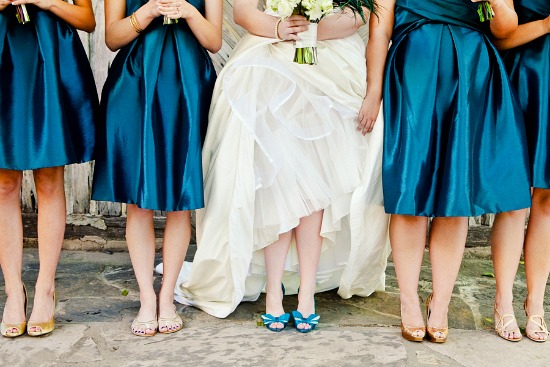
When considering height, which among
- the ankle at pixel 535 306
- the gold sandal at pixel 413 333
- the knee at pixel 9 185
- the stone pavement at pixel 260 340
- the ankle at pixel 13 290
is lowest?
the stone pavement at pixel 260 340

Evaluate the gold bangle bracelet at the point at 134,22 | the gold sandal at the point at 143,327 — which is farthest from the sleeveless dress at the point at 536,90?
the gold sandal at the point at 143,327

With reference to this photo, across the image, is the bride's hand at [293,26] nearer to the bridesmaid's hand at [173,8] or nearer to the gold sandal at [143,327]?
the bridesmaid's hand at [173,8]

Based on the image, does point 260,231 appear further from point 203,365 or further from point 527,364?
point 527,364

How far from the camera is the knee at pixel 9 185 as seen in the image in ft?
11.3

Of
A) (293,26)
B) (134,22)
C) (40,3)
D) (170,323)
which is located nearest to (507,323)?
(170,323)

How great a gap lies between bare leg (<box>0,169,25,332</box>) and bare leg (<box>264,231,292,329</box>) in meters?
1.23

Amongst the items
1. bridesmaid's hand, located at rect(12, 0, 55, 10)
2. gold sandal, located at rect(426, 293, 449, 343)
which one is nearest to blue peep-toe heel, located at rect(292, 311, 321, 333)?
gold sandal, located at rect(426, 293, 449, 343)

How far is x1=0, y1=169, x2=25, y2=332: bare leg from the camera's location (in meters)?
3.47

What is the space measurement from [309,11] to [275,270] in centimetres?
132

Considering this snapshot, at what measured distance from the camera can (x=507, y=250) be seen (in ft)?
11.8

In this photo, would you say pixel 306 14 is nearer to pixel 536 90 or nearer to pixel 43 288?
pixel 536 90

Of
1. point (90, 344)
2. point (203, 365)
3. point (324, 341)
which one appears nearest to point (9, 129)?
point (90, 344)

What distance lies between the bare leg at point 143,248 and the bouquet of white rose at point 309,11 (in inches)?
43.6

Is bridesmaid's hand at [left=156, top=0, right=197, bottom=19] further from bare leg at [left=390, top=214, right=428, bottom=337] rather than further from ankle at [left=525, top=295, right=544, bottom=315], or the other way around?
ankle at [left=525, top=295, right=544, bottom=315]
